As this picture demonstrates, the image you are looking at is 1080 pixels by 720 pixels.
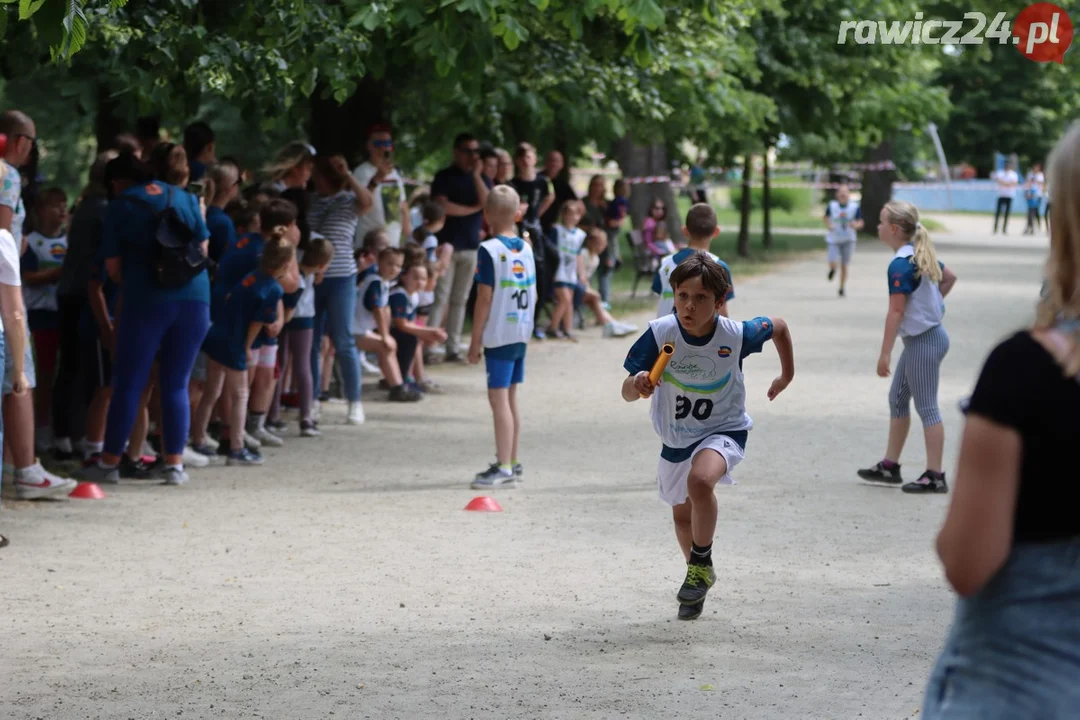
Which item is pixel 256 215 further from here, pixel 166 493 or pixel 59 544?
pixel 59 544

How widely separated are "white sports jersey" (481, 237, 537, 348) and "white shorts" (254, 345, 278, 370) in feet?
5.69

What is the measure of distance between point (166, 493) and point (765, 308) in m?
13.0

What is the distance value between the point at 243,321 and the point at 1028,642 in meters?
7.97

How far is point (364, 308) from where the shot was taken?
42.2 feet

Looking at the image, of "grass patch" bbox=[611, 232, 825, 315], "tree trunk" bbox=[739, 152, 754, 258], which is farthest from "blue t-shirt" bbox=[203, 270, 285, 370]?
"tree trunk" bbox=[739, 152, 754, 258]

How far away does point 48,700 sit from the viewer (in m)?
5.45

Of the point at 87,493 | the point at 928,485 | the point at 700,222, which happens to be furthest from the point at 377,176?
the point at 928,485

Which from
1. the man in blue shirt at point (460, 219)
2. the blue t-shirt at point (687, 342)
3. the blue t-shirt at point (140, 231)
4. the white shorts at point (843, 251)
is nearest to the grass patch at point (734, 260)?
the white shorts at point (843, 251)

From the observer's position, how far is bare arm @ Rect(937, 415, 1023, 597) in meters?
2.53

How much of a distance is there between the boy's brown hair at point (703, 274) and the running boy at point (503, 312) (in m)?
3.27

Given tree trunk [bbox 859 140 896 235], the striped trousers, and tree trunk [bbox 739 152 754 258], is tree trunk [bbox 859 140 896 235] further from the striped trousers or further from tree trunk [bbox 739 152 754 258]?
the striped trousers

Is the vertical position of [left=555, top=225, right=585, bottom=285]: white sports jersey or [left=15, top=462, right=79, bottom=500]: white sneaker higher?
[left=555, top=225, right=585, bottom=285]: white sports jersey

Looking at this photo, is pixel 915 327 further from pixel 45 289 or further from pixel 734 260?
pixel 734 260

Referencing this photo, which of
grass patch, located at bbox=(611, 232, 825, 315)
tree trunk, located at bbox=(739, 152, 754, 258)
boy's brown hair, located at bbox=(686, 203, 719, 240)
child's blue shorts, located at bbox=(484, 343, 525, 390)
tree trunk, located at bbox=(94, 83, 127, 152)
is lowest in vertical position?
grass patch, located at bbox=(611, 232, 825, 315)
